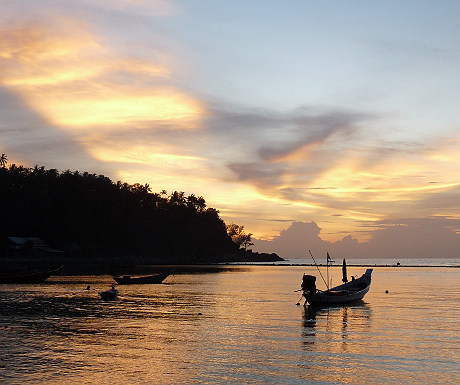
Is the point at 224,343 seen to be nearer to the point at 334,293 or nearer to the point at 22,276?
the point at 334,293

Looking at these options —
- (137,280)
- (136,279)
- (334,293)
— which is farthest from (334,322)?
(136,279)

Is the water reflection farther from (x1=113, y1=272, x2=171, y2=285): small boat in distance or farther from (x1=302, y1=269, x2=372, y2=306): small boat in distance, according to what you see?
(x1=113, y1=272, x2=171, y2=285): small boat in distance

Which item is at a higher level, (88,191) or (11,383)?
(88,191)

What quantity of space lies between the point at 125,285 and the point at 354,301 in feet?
126

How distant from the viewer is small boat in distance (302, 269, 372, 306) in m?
52.7

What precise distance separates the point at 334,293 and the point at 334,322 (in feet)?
47.0

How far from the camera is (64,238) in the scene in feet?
584

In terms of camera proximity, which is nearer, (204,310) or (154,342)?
(154,342)

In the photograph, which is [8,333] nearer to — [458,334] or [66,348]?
[66,348]

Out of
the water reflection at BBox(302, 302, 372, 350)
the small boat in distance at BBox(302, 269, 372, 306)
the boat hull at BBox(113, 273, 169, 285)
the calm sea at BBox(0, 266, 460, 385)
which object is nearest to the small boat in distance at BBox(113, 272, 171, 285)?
the boat hull at BBox(113, 273, 169, 285)

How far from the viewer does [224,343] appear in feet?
104

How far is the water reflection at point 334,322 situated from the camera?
3516cm

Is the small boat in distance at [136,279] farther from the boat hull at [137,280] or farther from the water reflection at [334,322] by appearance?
the water reflection at [334,322]

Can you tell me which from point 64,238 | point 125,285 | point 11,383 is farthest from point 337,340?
point 64,238
